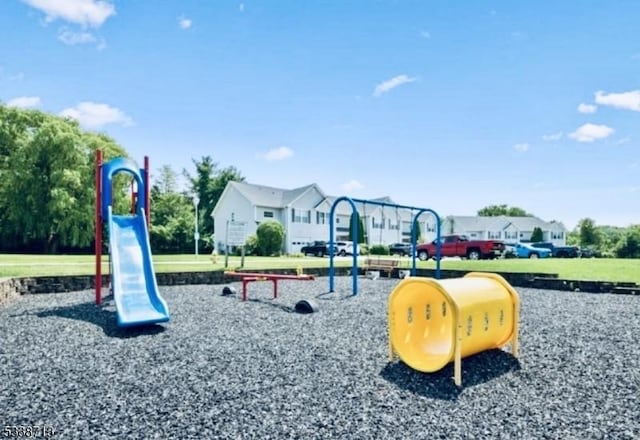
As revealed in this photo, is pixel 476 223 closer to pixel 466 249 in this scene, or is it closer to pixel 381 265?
pixel 466 249

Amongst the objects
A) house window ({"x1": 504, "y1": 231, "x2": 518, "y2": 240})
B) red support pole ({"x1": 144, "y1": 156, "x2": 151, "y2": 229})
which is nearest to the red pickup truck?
red support pole ({"x1": 144, "y1": 156, "x2": 151, "y2": 229})

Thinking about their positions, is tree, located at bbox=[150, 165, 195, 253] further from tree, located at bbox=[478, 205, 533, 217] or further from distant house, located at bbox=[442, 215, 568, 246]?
tree, located at bbox=[478, 205, 533, 217]

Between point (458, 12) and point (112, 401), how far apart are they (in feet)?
38.8

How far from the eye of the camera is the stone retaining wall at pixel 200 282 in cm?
1084

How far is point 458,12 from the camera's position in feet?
38.0

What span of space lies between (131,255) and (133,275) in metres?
0.57

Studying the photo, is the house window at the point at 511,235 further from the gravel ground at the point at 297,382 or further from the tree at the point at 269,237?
the gravel ground at the point at 297,382

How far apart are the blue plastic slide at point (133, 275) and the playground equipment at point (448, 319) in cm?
403

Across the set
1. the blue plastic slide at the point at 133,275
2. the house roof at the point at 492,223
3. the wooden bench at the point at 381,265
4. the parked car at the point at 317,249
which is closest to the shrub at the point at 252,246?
the parked car at the point at 317,249

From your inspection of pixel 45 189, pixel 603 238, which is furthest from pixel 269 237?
pixel 603 238

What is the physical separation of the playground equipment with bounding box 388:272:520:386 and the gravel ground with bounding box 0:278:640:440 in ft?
0.79

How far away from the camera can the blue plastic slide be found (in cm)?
723

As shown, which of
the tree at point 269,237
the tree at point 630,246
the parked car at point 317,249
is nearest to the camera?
the tree at point 269,237

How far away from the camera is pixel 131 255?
8641mm
